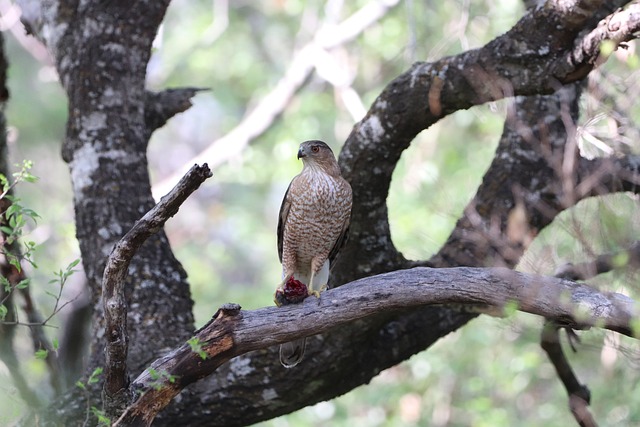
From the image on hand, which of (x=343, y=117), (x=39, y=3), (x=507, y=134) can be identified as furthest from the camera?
(x=343, y=117)

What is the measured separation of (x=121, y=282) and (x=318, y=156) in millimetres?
1662

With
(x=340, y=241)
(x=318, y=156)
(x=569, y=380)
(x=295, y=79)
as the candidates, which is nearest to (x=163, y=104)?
(x=318, y=156)

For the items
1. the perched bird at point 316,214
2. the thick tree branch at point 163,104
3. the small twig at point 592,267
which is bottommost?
the small twig at point 592,267

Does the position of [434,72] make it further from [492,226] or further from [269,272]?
[269,272]

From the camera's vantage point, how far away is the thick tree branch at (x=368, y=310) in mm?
3049

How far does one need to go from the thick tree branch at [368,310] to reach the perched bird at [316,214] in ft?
2.74

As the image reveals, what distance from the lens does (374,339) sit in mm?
4250

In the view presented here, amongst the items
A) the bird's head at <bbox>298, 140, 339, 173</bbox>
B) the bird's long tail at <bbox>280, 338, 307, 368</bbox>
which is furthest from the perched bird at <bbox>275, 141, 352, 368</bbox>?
the bird's long tail at <bbox>280, 338, 307, 368</bbox>

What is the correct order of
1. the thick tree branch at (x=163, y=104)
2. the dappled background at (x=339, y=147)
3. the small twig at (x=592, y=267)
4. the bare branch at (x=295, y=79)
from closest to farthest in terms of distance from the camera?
the small twig at (x=592, y=267) → the thick tree branch at (x=163, y=104) → the dappled background at (x=339, y=147) → the bare branch at (x=295, y=79)

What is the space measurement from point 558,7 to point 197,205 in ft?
43.2

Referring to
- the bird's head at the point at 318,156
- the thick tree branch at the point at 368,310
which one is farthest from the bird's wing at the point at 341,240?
the thick tree branch at the point at 368,310

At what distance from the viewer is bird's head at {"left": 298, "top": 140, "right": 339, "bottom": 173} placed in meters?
4.33

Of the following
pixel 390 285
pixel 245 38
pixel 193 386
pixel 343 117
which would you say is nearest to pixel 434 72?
pixel 390 285

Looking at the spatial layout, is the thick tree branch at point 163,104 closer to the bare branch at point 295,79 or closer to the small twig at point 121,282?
the small twig at point 121,282
